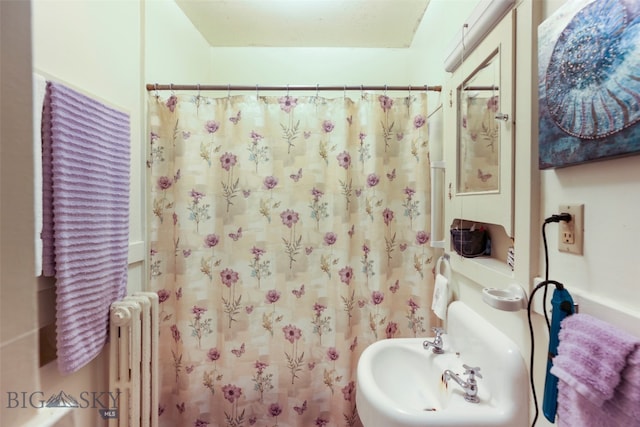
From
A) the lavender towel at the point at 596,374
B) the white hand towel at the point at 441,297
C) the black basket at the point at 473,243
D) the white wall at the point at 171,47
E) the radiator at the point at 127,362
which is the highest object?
the white wall at the point at 171,47

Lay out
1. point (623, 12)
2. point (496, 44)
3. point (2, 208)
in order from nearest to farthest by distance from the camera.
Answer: point (2, 208) < point (623, 12) < point (496, 44)

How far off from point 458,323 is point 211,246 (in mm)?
1216

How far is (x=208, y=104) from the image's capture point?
1463mm

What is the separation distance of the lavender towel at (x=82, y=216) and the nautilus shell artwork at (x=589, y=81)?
1398 millimetres

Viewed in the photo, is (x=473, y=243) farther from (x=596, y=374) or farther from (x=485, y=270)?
(x=596, y=374)

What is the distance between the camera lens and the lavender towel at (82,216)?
88 centimetres

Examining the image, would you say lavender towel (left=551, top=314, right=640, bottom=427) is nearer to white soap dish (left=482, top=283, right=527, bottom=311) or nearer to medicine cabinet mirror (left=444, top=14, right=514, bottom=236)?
white soap dish (left=482, top=283, right=527, bottom=311)

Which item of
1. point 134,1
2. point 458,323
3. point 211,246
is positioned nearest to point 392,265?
point 458,323

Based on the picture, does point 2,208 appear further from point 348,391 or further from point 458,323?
point 348,391

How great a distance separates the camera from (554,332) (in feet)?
1.96

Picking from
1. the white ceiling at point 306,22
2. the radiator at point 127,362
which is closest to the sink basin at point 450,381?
the radiator at point 127,362

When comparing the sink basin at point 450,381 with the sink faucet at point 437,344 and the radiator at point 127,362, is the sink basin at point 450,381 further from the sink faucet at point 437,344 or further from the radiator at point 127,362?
the radiator at point 127,362

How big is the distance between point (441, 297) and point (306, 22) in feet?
6.33

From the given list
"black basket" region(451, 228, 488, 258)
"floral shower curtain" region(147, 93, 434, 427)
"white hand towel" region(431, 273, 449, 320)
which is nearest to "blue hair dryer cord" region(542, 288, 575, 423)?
"black basket" region(451, 228, 488, 258)
